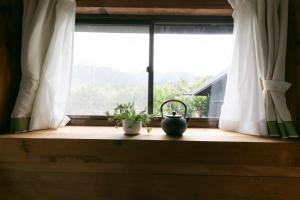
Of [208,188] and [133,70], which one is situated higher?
[133,70]

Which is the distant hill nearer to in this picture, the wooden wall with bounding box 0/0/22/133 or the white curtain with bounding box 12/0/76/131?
the white curtain with bounding box 12/0/76/131

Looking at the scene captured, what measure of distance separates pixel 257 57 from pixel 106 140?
108 cm

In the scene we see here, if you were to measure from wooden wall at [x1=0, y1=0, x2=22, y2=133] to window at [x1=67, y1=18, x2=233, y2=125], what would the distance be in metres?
0.40

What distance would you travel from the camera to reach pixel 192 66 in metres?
1.76

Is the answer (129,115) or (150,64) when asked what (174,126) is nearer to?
(129,115)

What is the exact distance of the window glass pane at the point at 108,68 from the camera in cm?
174

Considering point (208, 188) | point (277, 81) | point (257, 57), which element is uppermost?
point (257, 57)

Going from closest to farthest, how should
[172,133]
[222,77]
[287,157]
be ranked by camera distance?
[287,157]
[172,133]
[222,77]

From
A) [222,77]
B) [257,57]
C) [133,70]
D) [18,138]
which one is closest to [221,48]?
[222,77]

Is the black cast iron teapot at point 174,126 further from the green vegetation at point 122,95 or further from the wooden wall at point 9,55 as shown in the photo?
the wooden wall at point 9,55

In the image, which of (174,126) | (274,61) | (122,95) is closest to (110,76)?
(122,95)

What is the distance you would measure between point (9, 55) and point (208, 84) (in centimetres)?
148

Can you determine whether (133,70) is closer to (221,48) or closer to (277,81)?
(221,48)

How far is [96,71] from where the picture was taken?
1.76 metres
